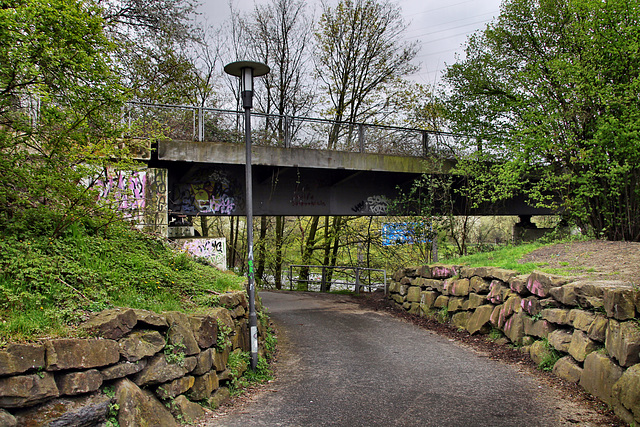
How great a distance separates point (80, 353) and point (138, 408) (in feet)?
2.51

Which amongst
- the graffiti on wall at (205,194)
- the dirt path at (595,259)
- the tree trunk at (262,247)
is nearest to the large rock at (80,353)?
the dirt path at (595,259)

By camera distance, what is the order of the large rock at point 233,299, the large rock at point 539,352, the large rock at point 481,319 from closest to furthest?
the large rock at point 233,299 → the large rock at point 539,352 → the large rock at point 481,319

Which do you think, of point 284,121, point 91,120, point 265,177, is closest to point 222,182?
point 265,177

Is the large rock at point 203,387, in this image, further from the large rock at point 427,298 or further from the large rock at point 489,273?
the large rock at point 427,298

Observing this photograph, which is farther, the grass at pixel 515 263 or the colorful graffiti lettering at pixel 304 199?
the colorful graffiti lettering at pixel 304 199

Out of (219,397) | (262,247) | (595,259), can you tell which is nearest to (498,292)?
(595,259)

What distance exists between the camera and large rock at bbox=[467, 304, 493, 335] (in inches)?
356

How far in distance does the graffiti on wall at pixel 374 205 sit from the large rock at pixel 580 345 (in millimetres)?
8954

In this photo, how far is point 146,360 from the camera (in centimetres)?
450

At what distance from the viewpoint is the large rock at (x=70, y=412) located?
3.51 m

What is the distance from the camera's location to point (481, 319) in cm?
920

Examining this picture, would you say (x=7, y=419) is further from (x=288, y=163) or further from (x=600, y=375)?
(x=288, y=163)

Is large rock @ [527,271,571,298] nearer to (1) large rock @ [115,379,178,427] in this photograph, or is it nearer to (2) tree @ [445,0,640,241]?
(2) tree @ [445,0,640,241]

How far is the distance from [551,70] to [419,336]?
22.9ft
